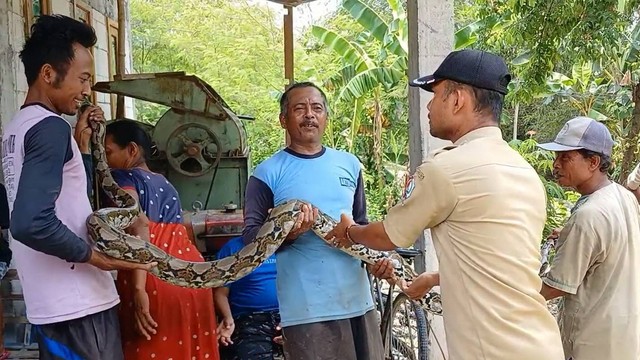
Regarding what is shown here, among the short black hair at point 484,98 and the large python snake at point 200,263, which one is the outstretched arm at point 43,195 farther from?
the short black hair at point 484,98

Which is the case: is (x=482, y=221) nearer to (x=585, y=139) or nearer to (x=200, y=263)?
(x=585, y=139)

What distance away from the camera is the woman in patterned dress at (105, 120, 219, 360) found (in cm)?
286

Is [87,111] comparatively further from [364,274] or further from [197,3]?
[197,3]

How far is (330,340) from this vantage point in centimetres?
291

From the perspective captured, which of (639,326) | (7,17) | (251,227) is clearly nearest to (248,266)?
(251,227)

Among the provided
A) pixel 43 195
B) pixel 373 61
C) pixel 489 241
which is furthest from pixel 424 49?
pixel 373 61

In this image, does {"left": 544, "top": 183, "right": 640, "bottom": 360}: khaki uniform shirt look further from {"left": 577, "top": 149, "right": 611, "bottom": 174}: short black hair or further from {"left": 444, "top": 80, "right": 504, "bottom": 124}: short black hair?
{"left": 444, "top": 80, "right": 504, "bottom": 124}: short black hair

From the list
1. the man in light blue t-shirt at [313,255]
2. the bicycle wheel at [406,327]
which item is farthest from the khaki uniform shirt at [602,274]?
the bicycle wheel at [406,327]

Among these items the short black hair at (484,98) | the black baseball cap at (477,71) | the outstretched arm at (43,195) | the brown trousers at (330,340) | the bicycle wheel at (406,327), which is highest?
the black baseball cap at (477,71)

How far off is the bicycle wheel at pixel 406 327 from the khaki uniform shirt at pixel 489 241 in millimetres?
1603

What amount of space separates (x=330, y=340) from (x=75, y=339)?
1.18m

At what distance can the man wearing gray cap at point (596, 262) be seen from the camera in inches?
105

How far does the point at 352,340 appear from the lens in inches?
117

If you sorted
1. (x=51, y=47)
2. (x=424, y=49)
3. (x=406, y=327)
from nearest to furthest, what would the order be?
(x=51, y=47)
(x=424, y=49)
(x=406, y=327)
